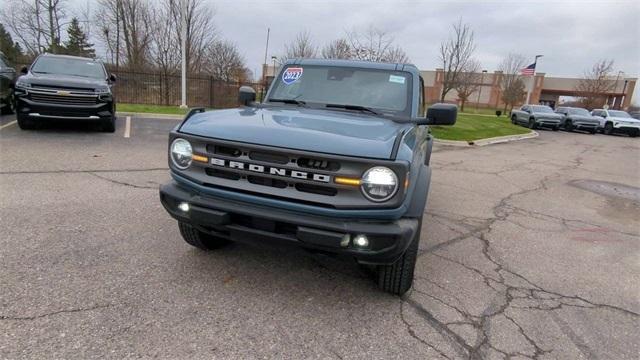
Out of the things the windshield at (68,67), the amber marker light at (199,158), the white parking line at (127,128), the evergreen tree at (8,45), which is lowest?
the white parking line at (127,128)

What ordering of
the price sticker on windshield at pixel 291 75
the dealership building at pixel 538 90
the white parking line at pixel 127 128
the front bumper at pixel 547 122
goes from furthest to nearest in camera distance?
the dealership building at pixel 538 90
the front bumper at pixel 547 122
the white parking line at pixel 127 128
the price sticker on windshield at pixel 291 75

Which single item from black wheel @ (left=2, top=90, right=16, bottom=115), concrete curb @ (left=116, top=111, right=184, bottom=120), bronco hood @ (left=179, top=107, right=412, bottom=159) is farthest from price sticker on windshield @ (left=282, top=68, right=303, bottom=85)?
concrete curb @ (left=116, top=111, right=184, bottom=120)

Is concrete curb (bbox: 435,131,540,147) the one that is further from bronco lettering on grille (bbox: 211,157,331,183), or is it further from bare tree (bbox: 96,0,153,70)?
bare tree (bbox: 96,0,153,70)

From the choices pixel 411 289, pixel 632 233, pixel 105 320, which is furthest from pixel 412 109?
pixel 632 233

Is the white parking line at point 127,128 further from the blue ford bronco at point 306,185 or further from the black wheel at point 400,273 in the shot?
the black wheel at point 400,273

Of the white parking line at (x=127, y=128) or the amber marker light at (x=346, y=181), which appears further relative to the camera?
the white parking line at (x=127, y=128)

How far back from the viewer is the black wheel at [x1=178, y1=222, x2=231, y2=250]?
11.5ft

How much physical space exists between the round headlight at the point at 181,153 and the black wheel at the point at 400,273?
1.62 m

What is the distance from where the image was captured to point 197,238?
3543 mm

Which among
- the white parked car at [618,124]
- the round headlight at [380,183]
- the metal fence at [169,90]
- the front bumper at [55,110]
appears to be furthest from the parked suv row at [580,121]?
the round headlight at [380,183]

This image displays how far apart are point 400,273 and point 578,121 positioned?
2748cm

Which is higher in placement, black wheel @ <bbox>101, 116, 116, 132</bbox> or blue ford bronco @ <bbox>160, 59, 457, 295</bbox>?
blue ford bronco @ <bbox>160, 59, 457, 295</bbox>

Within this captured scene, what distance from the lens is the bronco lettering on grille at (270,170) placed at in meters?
2.59

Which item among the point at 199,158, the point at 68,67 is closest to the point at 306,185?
the point at 199,158
